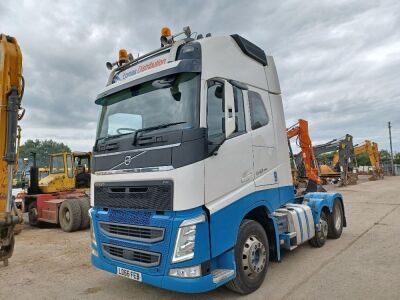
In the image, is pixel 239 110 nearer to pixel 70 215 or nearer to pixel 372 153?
pixel 70 215

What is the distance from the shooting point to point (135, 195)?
14.4 feet

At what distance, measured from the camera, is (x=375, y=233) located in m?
8.47

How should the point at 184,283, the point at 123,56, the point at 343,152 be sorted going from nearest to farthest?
1. the point at 184,283
2. the point at 123,56
3. the point at 343,152

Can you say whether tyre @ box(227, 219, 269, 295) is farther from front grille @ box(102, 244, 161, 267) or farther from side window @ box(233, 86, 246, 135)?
side window @ box(233, 86, 246, 135)

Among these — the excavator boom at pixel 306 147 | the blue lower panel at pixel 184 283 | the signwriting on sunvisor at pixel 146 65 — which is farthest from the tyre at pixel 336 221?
the signwriting on sunvisor at pixel 146 65

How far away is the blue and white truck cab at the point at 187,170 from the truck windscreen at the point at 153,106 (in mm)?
14

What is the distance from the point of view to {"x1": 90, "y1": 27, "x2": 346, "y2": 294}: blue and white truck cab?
402 centimetres

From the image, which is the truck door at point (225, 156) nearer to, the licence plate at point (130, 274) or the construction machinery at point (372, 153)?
the licence plate at point (130, 274)

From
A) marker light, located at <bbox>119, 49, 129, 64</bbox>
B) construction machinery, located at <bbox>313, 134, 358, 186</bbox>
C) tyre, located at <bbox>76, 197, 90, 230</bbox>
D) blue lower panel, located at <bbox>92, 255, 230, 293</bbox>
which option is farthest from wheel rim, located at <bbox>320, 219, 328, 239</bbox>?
construction machinery, located at <bbox>313, 134, 358, 186</bbox>

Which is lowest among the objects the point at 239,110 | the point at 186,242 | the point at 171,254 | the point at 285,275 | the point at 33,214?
the point at 285,275

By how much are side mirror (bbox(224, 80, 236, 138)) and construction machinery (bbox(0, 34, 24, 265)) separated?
9.73 ft

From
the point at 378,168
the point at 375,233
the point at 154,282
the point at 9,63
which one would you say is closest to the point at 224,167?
the point at 154,282

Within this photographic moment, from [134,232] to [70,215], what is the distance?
23.7 feet

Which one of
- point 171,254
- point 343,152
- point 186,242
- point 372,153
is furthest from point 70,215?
point 372,153
